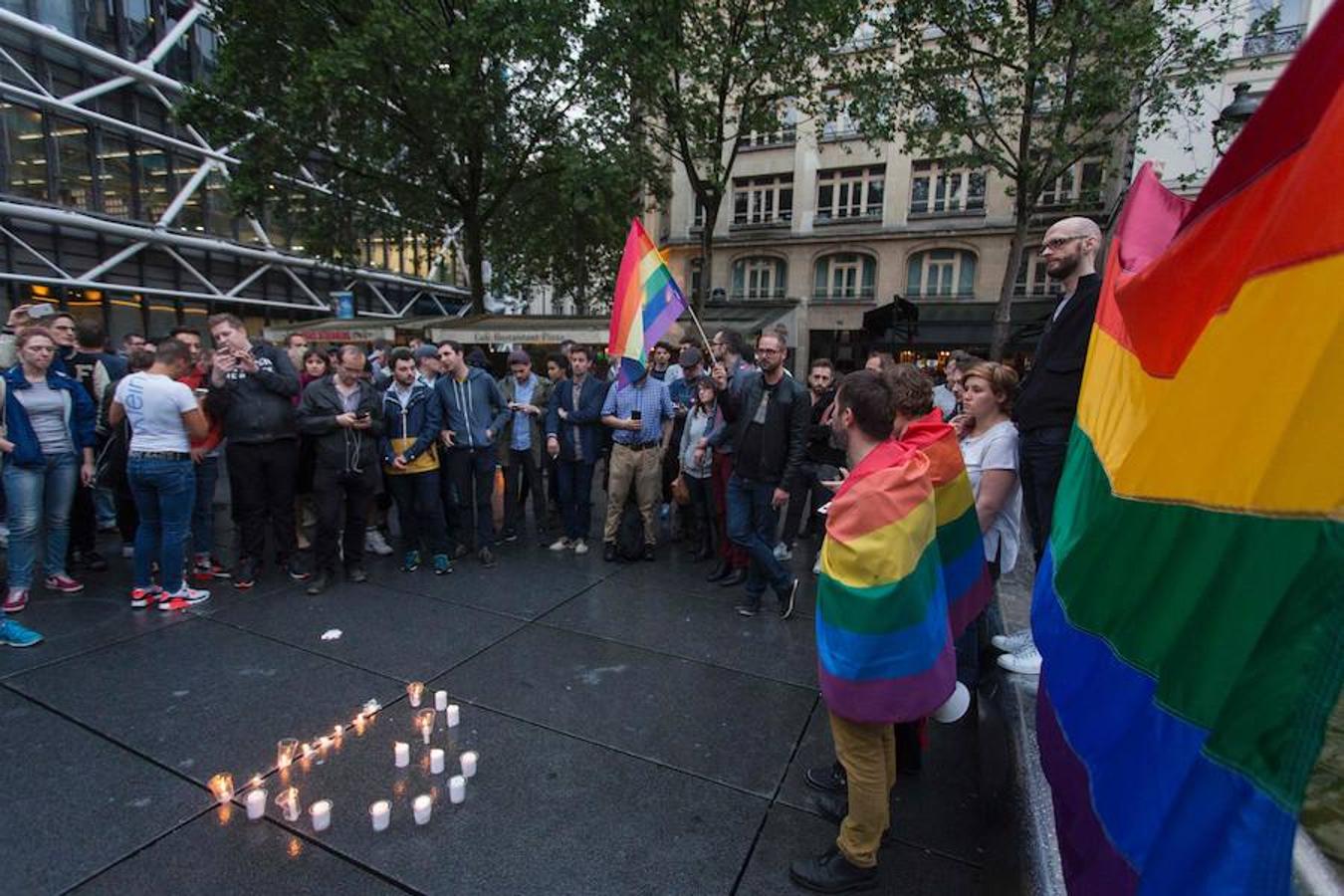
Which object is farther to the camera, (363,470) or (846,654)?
(363,470)

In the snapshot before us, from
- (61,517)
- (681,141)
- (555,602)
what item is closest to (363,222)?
(681,141)

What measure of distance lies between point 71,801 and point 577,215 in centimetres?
1906

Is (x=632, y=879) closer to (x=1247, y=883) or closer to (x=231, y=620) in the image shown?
(x=1247, y=883)

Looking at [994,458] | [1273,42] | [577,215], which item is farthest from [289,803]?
[1273,42]

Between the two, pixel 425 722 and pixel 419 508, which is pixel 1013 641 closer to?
pixel 425 722

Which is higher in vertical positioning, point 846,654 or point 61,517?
point 846,654

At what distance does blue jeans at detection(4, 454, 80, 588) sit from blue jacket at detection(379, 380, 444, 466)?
2.31 metres

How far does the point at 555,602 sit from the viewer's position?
216 inches

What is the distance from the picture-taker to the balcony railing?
57.6ft

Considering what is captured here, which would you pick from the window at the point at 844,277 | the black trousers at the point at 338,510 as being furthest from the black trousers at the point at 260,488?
the window at the point at 844,277

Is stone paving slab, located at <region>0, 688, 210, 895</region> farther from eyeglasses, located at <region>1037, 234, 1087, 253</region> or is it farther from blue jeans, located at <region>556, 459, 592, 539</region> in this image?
eyeglasses, located at <region>1037, 234, 1087, 253</region>

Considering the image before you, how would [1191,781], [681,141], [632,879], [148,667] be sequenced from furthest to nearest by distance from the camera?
[681,141] → [148,667] → [632,879] → [1191,781]

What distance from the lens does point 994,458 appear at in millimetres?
3520

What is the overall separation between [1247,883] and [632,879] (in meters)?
2.25
